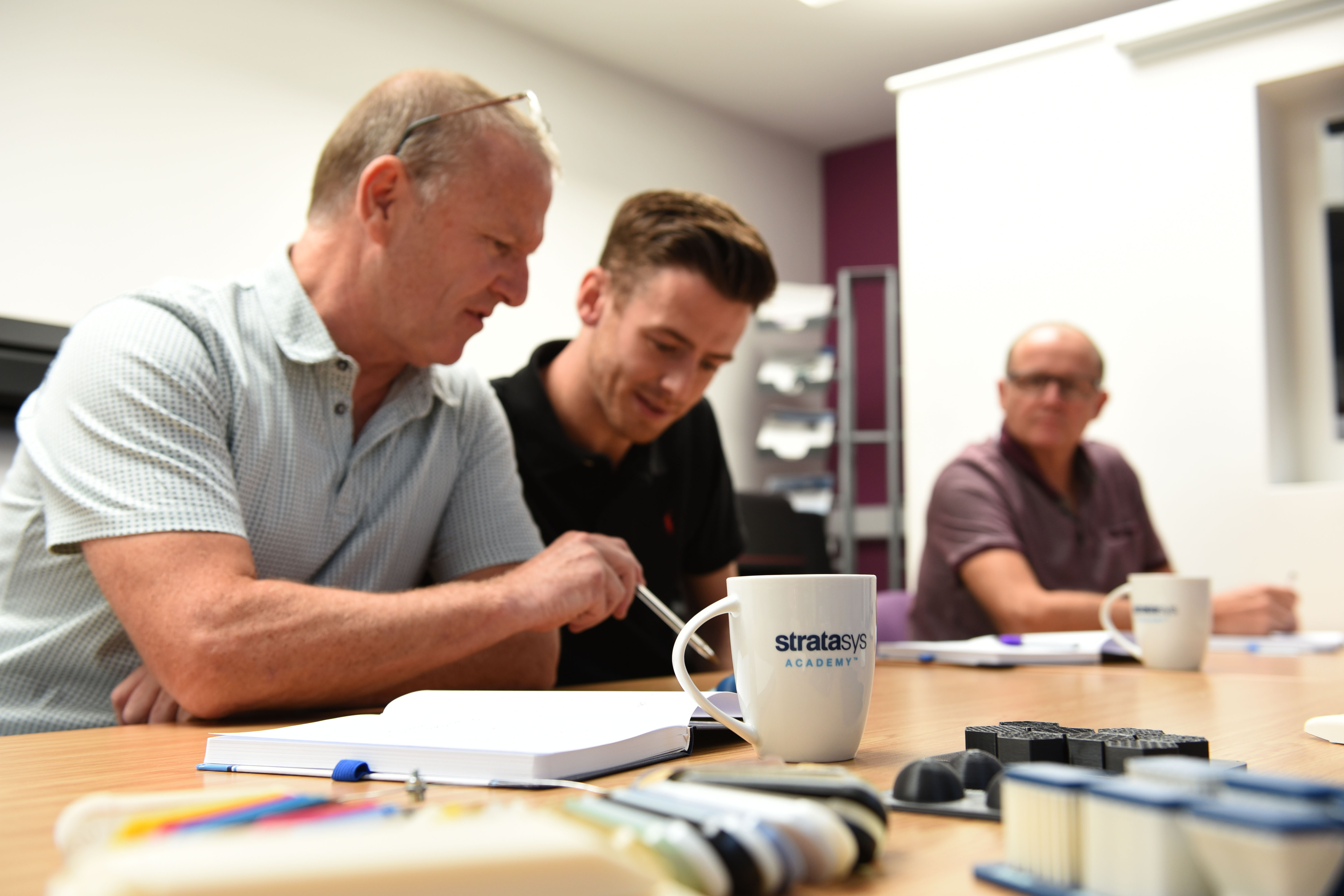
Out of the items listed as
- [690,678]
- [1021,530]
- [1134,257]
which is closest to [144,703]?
[690,678]

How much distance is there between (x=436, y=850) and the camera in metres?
0.27

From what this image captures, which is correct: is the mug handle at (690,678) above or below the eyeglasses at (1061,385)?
below

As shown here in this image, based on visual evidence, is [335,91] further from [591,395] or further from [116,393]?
[116,393]

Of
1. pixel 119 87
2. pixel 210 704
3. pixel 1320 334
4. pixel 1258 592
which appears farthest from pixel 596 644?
pixel 1320 334

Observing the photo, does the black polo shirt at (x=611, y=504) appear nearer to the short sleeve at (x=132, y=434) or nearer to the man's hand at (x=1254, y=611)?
the short sleeve at (x=132, y=434)

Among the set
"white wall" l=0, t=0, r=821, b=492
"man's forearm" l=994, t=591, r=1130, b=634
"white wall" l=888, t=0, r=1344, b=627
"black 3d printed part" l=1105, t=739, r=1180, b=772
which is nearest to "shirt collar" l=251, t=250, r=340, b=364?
"black 3d printed part" l=1105, t=739, r=1180, b=772

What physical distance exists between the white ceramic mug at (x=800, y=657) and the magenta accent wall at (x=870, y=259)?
405cm

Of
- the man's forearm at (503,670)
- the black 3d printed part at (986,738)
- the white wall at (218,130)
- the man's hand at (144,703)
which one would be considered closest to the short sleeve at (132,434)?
the man's hand at (144,703)

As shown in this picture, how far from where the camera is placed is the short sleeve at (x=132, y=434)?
38.5 inches

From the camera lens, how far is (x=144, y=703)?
1.00 meters

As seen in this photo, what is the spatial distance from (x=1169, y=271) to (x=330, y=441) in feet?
8.35

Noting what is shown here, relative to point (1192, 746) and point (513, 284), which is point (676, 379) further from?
point (1192, 746)

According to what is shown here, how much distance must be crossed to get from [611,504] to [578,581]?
0.66 metres

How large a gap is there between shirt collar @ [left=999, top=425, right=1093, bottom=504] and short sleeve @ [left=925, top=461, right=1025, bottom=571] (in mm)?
121
